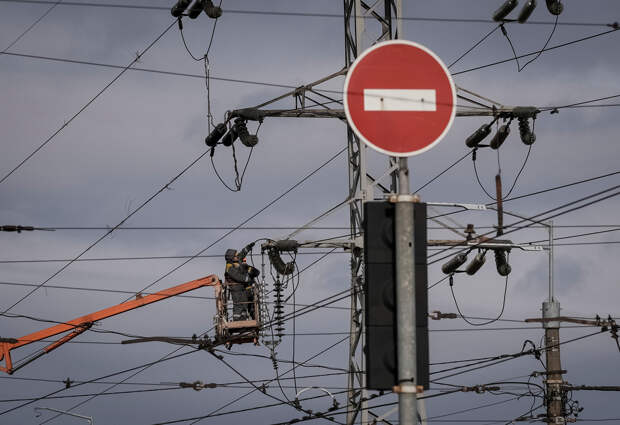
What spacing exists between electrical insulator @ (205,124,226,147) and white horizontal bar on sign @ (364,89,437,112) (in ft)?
53.2

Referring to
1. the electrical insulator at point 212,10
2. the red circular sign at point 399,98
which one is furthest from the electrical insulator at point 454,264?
the red circular sign at point 399,98

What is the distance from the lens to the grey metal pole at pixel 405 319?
6.90 metres

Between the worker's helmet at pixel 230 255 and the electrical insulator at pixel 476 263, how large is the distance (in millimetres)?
4964

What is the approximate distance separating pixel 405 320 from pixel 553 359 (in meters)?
19.6

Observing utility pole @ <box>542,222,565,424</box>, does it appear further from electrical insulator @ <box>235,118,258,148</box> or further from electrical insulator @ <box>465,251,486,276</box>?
electrical insulator @ <box>235,118,258,148</box>

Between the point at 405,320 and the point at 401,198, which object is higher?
the point at 401,198

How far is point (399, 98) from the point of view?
23.9 feet

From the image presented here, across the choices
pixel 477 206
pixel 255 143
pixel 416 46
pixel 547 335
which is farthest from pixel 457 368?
pixel 416 46

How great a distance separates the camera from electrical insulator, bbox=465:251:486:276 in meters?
24.5

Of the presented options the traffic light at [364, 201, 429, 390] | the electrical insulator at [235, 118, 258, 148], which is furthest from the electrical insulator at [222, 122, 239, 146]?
the traffic light at [364, 201, 429, 390]

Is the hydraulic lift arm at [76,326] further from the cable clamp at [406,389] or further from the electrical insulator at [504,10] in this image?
the cable clamp at [406,389]

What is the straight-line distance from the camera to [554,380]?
85.5 feet

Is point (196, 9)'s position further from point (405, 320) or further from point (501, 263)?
point (405, 320)

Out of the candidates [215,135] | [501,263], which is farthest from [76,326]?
[501,263]
